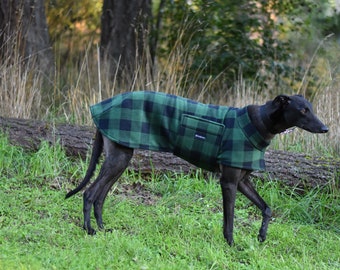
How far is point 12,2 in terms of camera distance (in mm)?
8984

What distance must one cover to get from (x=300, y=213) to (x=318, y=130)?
1.48 metres

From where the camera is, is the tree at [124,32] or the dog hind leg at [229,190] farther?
the tree at [124,32]

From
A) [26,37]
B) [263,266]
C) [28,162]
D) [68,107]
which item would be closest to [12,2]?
[26,37]

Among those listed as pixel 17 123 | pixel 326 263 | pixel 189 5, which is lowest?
pixel 326 263

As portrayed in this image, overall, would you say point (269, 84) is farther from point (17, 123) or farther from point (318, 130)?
point (318, 130)

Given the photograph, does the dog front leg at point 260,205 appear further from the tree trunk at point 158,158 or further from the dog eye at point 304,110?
the tree trunk at point 158,158

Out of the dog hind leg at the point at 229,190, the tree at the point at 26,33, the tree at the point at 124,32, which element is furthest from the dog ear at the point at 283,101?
the tree at the point at 124,32

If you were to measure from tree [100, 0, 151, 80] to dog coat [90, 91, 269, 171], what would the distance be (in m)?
5.36

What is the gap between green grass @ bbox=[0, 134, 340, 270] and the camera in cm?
448

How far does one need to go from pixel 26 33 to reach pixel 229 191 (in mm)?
5387

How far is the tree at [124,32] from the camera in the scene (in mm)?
10445

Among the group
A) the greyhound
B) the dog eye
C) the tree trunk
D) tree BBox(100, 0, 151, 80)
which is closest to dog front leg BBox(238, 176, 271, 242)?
the greyhound

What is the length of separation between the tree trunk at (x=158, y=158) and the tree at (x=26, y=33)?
1495 millimetres

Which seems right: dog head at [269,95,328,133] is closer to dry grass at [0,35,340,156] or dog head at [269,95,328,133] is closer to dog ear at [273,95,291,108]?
dog ear at [273,95,291,108]
